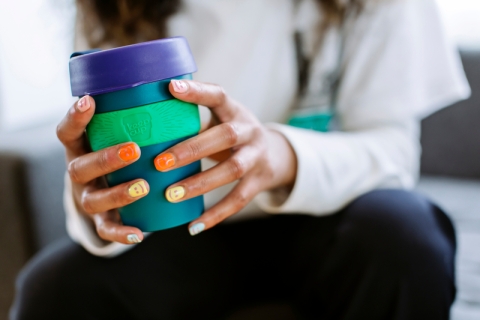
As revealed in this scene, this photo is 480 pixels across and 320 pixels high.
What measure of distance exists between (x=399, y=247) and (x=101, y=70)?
39cm

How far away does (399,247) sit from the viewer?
1.89ft

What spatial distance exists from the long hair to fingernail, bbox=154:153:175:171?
40 cm

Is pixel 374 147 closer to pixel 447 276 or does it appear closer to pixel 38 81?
Result: pixel 447 276

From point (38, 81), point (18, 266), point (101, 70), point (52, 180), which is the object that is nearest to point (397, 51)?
point (101, 70)

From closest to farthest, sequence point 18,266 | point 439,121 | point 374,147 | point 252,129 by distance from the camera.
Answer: point 252,129 → point 374,147 → point 18,266 → point 439,121

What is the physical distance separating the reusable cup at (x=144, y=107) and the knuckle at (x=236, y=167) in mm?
46

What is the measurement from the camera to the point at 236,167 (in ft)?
1.69

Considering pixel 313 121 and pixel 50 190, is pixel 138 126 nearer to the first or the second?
pixel 313 121

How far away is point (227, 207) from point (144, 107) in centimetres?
16

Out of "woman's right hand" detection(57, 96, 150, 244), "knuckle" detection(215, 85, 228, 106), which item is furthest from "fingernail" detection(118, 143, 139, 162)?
"knuckle" detection(215, 85, 228, 106)

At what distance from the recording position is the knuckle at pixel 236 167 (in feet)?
1.69

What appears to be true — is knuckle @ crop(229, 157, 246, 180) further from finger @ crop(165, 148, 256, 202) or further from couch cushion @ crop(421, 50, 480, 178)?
couch cushion @ crop(421, 50, 480, 178)

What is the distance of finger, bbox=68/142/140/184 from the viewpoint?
45 cm

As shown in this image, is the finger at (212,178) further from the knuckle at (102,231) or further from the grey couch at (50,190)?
the grey couch at (50,190)
